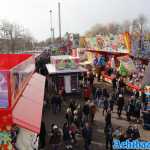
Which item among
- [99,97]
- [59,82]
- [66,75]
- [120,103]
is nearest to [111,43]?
[66,75]

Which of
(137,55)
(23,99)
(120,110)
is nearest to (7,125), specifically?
(23,99)

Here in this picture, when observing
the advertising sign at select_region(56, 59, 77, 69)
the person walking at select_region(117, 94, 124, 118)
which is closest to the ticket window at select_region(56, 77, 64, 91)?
the advertising sign at select_region(56, 59, 77, 69)

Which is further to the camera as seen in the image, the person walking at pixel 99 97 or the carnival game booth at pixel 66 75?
the carnival game booth at pixel 66 75

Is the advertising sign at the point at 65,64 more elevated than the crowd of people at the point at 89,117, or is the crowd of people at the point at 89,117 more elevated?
the advertising sign at the point at 65,64

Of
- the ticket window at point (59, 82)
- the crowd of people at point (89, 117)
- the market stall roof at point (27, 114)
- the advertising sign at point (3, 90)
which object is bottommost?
the crowd of people at point (89, 117)

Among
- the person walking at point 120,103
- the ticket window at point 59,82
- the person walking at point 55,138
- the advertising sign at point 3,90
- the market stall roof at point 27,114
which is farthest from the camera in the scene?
the ticket window at point 59,82

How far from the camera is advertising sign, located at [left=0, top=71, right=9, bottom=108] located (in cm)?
940

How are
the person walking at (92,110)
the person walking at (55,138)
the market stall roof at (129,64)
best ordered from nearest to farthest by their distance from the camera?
the person walking at (55,138), the person walking at (92,110), the market stall roof at (129,64)

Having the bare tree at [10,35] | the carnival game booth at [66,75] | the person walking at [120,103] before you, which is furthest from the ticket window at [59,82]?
the bare tree at [10,35]

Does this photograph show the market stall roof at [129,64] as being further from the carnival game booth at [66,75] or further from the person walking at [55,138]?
the person walking at [55,138]

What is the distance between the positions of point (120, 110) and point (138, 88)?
14.2 ft

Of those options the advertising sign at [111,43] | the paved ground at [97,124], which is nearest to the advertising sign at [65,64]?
the paved ground at [97,124]

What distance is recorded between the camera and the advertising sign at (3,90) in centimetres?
940

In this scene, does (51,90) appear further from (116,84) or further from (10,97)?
(10,97)
